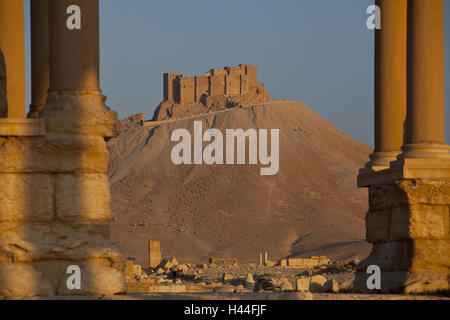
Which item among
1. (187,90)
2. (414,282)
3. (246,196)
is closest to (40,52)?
(414,282)

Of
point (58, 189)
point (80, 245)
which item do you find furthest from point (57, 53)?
point (80, 245)

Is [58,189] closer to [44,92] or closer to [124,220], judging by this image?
[44,92]

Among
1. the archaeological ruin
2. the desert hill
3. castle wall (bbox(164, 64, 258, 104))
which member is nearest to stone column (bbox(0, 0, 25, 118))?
the archaeological ruin

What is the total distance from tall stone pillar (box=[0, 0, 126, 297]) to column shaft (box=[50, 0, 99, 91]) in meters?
0.21

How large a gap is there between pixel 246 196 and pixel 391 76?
10253cm

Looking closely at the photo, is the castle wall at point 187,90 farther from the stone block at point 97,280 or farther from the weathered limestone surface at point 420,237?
the stone block at point 97,280

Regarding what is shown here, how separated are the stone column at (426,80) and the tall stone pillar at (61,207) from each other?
18.6 ft

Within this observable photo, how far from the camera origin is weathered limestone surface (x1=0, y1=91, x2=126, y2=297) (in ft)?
44.8

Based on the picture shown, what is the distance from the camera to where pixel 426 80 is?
54.3 feet

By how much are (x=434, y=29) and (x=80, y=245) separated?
749cm

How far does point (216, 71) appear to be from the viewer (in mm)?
189250

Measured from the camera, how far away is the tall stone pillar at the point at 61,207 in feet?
44.7

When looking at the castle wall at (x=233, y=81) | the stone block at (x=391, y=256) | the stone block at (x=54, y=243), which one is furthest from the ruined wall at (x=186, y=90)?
the stone block at (x=54, y=243)

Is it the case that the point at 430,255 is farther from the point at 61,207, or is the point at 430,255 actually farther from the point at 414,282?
the point at 61,207
